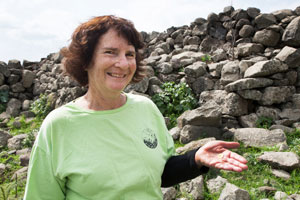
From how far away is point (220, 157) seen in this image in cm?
168

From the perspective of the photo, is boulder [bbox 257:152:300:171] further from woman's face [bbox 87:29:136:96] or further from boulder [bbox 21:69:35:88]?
boulder [bbox 21:69:35:88]

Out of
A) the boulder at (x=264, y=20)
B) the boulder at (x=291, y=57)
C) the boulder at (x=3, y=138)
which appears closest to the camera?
the boulder at (x=291, y=57)

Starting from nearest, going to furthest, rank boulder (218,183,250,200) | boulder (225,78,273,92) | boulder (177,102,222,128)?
boulder (218,183,250,200)
boulder (177,102,222,128)
boulder (225,78,273,92)

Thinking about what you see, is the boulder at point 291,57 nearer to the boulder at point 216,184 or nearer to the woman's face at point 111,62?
the boulder at point 216,184

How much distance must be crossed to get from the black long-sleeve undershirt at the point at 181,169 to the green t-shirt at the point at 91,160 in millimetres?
145

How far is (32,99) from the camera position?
11.2 metres

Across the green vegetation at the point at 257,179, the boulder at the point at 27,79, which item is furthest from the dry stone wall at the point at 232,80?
the boulder at the point at 27,79

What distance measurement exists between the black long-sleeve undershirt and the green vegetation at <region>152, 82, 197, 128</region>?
14.0 ft

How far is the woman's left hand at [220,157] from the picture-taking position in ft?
5.18

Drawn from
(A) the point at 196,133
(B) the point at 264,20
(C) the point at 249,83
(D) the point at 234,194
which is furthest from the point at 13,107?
(D) the point at 234,194

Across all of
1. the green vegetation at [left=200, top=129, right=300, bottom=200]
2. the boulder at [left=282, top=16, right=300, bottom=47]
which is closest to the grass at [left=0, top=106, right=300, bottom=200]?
the green vegetation at [left=200, top=129, right=300, bottom=200]

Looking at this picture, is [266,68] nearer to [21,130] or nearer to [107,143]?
[107,143]

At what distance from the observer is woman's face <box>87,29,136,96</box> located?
1.70 metres

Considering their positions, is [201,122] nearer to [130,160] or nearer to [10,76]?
[130,160]
